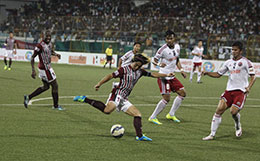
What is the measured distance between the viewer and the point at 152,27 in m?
39.4

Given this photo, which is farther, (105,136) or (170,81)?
(170,81)

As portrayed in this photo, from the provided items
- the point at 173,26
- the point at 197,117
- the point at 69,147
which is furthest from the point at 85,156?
the point at 173,26

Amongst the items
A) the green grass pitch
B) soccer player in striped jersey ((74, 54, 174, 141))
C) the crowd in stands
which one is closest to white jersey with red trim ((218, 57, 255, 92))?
the green grass pitch

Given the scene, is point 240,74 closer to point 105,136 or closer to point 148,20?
point 105,136

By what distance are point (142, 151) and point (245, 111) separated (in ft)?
23.7

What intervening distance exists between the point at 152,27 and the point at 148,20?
2.50ft

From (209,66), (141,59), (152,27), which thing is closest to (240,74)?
(141,59)

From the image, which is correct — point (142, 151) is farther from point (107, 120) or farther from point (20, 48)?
point (20, 48)

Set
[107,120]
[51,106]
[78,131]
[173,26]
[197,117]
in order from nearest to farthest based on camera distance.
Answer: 1. [78,131]
2. [107,120]
3. [197,117]
4. [51,106]
5. [173,26]

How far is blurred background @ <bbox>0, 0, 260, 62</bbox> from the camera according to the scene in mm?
34438

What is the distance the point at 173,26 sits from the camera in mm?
38375

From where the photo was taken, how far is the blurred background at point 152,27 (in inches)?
1356

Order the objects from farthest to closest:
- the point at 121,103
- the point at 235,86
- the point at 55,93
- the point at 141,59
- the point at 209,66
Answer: the point at 209,66, the point at 55,93, the point at 235,86, the point at 121,103, the point at 141,59

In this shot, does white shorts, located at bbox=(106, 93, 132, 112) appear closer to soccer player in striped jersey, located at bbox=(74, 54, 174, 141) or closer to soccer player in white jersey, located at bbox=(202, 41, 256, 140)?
soccer player in striped jersey, located at bbox=(74, 54, 174, 141)
